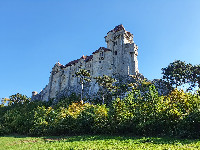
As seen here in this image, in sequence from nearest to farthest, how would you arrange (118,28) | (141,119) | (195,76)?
(141,119), (195,76), (118,28)

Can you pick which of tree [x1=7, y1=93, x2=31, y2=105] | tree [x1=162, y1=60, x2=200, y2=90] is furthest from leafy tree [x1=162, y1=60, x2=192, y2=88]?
tree [x1=7, y1=93, x2=31, y2=105]

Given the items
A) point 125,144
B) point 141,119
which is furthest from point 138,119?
point 125,144

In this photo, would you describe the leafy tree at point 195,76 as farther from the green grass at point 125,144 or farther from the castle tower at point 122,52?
the green grass at point 125,144

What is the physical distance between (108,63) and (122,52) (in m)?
6.68

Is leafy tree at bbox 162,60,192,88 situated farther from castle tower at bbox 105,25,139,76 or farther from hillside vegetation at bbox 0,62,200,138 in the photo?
hillside vegetation at bbox 0,62,200,138

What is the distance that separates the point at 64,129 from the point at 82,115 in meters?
3.65

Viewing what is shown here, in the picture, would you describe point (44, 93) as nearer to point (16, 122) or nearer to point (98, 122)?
point (16, 122)

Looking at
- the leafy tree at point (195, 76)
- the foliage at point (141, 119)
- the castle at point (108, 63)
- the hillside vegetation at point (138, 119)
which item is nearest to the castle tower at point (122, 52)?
the castle at point (108, 63)

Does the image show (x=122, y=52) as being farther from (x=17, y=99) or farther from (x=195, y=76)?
(x=17, y=99)

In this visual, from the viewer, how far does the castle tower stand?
5688 centimetres

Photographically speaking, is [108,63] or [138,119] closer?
[138,119]

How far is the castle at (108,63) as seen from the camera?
57484 mm

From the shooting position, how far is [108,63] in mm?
59875

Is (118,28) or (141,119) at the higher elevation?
(118,28)
